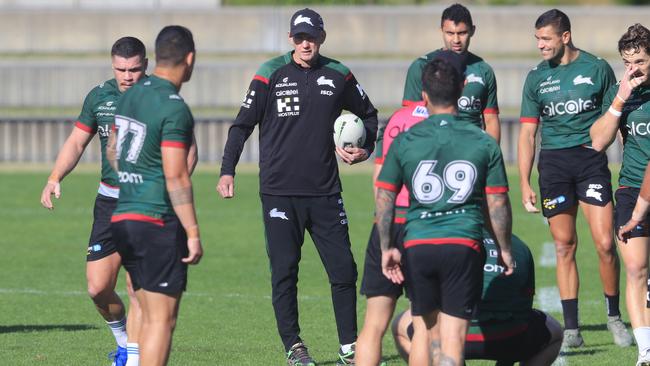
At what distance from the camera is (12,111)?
3198 cm

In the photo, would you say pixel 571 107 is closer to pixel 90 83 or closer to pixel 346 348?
pixel 346 348

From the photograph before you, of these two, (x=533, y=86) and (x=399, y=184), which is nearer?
(x=399, y=184)

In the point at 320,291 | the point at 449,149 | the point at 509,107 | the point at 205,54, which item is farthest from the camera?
the point at 205,54

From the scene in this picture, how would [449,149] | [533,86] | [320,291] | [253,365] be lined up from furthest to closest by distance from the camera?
[320,291] < [533,86] < [253,365] < [449,149]

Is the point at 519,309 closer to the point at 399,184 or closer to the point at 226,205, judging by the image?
the point at 399,184

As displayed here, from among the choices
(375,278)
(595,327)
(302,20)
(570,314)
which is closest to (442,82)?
(375,278)

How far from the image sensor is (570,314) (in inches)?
410

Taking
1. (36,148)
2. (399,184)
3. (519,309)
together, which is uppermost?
(399,184)

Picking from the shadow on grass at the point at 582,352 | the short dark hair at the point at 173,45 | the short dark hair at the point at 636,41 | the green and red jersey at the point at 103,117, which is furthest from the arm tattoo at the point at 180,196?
the shadow on grass at the point at 582,352

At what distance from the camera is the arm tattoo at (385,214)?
710 cm

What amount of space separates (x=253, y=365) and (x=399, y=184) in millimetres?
2792

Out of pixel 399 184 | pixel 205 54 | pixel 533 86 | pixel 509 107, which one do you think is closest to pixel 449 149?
pixel 399 184

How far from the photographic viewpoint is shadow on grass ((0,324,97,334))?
10898 millimetres

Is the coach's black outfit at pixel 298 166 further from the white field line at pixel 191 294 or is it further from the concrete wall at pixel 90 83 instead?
the concrete wall at pixel 90 83
